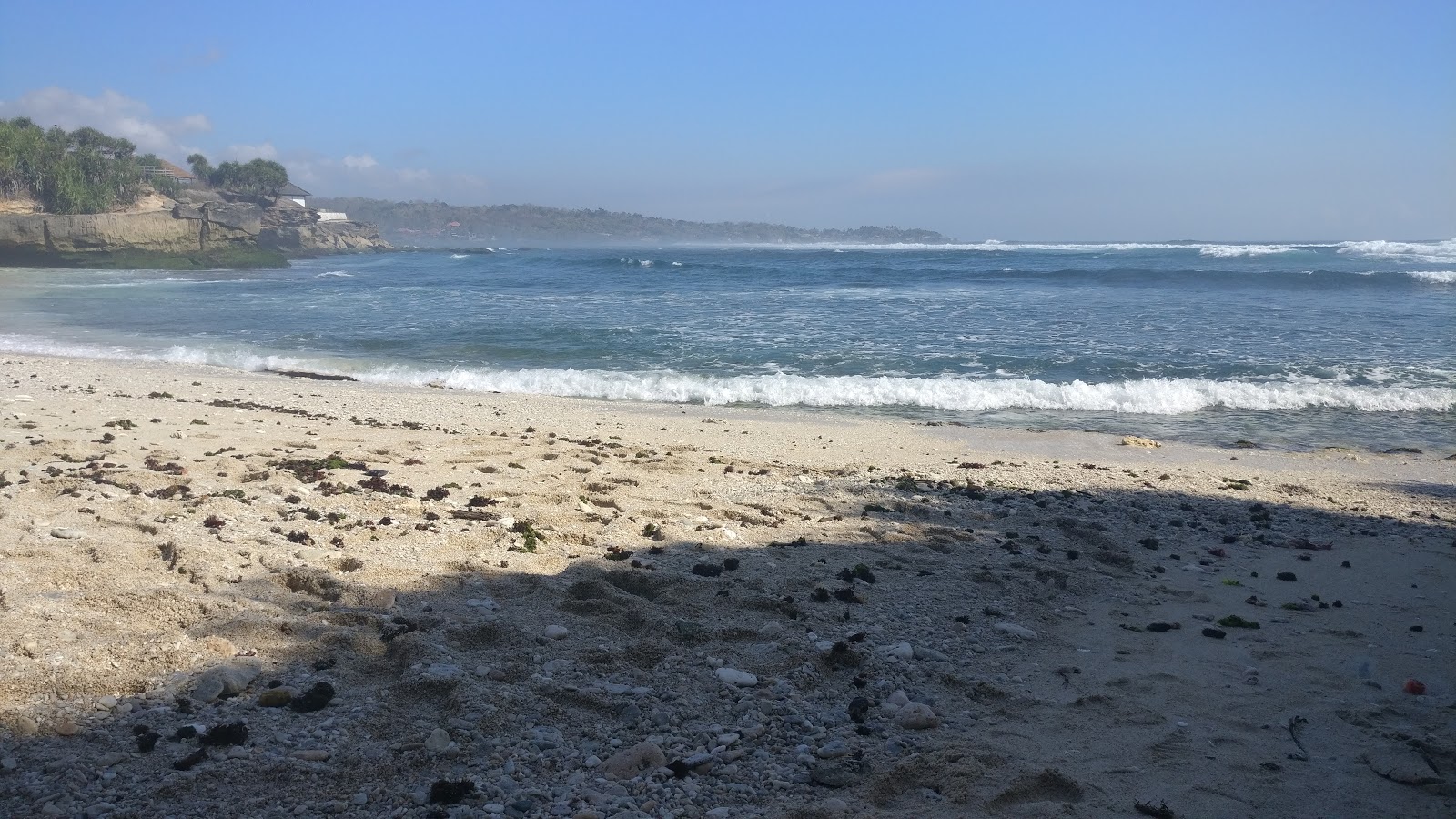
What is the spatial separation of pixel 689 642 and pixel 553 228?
171 metres

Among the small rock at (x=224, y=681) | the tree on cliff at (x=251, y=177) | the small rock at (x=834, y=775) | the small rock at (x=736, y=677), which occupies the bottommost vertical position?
the small rock at (x=834, y=775)

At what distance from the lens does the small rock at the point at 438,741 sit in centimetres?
301

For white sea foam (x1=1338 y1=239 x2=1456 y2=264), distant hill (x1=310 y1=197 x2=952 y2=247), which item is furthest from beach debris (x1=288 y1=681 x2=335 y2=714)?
distant hill (x1=310 y1=197 x2=952 y2=247)

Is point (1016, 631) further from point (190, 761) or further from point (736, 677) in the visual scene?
point (190, 761)

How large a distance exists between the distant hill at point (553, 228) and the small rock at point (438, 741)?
157 meters

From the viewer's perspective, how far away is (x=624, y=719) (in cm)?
333

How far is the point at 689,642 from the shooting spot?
4.04 meters

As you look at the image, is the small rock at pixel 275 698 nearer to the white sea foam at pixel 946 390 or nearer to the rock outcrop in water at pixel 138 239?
the white sea foam at pixel 946 390

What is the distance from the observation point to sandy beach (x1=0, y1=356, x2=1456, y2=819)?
291 cm

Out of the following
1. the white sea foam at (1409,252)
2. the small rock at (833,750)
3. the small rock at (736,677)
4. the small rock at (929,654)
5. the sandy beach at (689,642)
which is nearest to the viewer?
the sandy beach at (689,642)

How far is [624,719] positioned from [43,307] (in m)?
28.0

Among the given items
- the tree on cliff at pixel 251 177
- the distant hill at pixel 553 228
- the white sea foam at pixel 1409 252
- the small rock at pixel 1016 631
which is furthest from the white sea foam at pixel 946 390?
the distant hill at pixel 553 228

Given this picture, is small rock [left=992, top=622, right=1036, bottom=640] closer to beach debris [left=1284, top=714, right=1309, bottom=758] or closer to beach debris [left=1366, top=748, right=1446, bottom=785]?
beach debris [left=1284, top=714, right=1309, bottom=758]

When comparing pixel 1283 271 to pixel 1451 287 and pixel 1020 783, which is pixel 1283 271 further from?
pixel 1020 783
